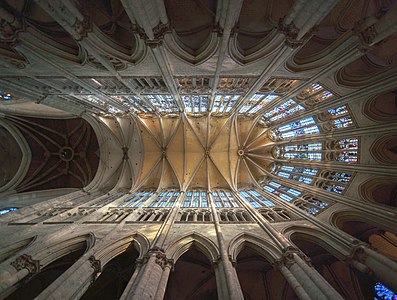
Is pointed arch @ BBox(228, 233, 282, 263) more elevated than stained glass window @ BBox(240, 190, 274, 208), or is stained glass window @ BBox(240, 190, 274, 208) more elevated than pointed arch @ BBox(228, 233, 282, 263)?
stained glass window @ BBox(240, 190, 274, 208)

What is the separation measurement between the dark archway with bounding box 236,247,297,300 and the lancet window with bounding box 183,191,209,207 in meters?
4.28

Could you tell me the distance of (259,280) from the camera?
10602 millimetres

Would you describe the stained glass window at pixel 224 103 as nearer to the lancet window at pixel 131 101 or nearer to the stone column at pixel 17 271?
the lancet window at pixel 131 101

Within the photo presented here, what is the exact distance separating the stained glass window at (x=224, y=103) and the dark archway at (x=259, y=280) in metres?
9.75

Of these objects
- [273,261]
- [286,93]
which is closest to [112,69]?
[286,93]

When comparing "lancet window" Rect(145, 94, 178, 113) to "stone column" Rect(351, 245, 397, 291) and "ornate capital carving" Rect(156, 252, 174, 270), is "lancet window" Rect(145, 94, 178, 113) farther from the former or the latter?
"stone column" Rect(351, 245, 397, 291)

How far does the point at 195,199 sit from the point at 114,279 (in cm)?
706

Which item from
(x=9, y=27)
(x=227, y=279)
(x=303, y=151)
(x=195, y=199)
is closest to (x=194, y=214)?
(x=195, y=199)

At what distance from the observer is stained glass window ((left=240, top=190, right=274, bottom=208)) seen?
12.9 m

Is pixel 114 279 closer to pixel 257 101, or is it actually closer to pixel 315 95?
pixel 257 101

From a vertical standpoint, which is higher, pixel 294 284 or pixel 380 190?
pixel 380 190

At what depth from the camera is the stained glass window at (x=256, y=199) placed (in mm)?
12908

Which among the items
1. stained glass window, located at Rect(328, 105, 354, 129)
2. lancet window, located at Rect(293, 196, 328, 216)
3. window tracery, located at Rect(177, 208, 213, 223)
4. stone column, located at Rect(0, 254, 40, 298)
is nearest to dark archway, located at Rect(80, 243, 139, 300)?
window tracery, located at Rect(177, 208, 213, 223)

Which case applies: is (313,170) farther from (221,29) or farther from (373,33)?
(221,29)
